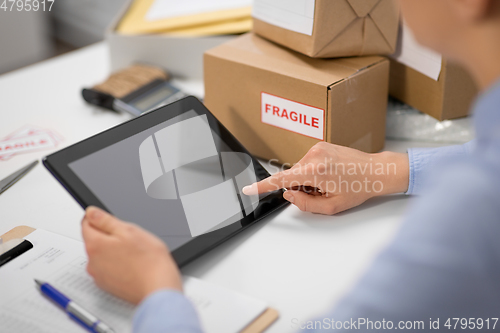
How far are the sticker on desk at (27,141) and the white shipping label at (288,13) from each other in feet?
1.56

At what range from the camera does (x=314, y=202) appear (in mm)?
726

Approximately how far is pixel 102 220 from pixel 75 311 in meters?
0.11

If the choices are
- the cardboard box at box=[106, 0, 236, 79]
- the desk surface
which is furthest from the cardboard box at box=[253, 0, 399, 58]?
the cardboard box at box=[106, 0, 236, 79]

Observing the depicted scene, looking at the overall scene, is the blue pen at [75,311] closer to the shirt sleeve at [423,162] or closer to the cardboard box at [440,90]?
the shirt sleeve at [423,162]

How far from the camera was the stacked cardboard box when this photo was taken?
2.57 ft

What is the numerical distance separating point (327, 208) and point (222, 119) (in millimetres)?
294

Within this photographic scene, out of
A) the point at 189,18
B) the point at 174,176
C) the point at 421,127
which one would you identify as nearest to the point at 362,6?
the point at 421,127

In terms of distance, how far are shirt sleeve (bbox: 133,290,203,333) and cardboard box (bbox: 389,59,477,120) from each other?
61 cm

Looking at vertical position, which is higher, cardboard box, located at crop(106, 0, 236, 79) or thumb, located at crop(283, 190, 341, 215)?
cardboard box, located at crop(106, 0, 236, 79)

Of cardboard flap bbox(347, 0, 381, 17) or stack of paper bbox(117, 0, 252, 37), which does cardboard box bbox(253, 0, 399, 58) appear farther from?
stack of paper bbox(117, 0, 252, 37)

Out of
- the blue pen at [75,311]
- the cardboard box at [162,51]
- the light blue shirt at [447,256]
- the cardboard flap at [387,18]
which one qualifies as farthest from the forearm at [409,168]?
the cardboard box at [162,51]

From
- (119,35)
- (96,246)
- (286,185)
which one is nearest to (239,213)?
(286,185)

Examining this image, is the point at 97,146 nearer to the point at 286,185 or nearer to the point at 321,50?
the point at 286,185

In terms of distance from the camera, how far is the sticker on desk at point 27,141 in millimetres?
954
